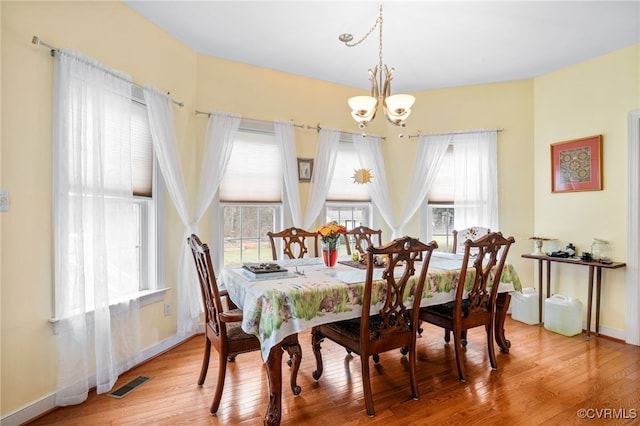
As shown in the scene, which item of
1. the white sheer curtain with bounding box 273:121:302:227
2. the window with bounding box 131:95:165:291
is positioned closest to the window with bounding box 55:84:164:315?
the window with bounding box 131:95:165:291

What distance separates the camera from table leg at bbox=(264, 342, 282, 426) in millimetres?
1953

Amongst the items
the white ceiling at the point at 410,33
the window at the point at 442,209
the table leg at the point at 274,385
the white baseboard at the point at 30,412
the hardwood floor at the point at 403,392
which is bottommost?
the hardwood floor at the point at 403,392

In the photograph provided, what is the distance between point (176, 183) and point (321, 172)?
1.71 meters

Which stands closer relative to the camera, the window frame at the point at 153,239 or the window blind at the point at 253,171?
the window frame at the point at 153,239

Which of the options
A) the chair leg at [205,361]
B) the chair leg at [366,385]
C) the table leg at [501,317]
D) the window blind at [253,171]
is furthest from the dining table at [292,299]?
the window blind at [253,171]

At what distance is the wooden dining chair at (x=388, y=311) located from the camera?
2.09 metres

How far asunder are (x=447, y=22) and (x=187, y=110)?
259 cm

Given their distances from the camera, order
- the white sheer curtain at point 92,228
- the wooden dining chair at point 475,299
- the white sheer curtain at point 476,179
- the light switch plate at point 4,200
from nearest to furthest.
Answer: the light switch plate at point 4,200, the white sheer curtain at point 92,228, the wooden dining chair at point 475,299, the white sheer curtain at point 476,179

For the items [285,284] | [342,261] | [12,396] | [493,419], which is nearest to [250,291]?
[285,284]

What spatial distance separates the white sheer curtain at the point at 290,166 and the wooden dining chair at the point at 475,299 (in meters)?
1.85

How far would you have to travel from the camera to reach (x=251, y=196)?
385 cm

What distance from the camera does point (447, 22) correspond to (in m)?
2.95

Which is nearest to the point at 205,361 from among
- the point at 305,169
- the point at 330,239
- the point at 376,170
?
the point at 330,239

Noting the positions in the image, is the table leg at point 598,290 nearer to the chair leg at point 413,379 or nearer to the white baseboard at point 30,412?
the chair leg at point 413,379
